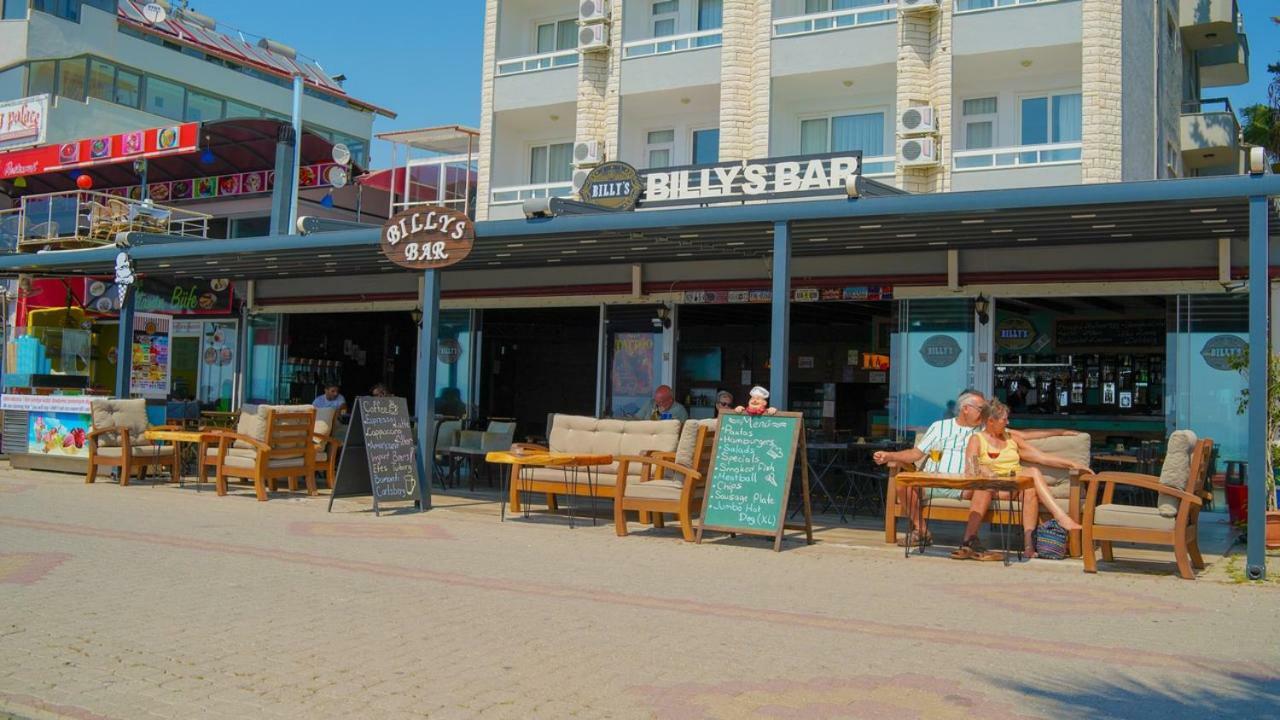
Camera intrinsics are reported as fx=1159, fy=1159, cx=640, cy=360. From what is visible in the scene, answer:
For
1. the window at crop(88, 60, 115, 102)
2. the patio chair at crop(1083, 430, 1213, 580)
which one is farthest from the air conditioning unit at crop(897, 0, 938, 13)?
the window at crop(88, 60, 115, 102)

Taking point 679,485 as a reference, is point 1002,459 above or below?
above

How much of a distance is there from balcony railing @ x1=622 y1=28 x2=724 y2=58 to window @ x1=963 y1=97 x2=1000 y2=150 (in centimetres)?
415

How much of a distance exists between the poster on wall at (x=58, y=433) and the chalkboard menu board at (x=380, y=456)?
498 cm

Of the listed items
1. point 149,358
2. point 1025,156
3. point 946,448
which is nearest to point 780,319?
point 946,448

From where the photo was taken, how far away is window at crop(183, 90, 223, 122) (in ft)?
110

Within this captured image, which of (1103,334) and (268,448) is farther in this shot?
(1103,334)

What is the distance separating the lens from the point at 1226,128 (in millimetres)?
21531

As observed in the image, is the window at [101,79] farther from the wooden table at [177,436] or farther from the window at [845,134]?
the window at [845,134]

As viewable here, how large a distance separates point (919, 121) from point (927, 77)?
3.43 feet

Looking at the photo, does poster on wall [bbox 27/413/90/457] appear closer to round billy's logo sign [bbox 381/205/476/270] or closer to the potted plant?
round billy's logo sign [bbox 381/205/476/270]

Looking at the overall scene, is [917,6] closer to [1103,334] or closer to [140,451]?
[1103,334]

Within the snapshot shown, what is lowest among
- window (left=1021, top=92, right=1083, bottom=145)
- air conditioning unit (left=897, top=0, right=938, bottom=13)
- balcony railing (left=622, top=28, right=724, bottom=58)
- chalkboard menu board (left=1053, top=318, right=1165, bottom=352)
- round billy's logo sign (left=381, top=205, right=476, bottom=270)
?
chalkboard menu board (left=1053, top=318, right=1165, bottom=352)

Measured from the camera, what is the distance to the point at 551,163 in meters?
21.5

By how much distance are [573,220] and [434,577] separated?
5027 mm
